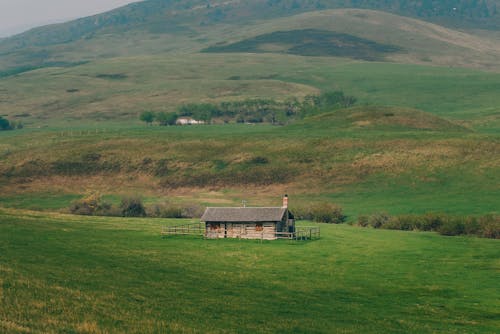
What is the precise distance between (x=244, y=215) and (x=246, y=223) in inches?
30.5

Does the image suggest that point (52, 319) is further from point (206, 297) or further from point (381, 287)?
point (381, 287)

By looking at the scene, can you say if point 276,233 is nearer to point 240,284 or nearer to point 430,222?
point 430,222

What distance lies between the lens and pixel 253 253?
2506 inches

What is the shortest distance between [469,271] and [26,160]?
101 m

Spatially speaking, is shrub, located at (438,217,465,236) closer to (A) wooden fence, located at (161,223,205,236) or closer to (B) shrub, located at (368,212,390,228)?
(B) shrub, located at (368,212,390,228)

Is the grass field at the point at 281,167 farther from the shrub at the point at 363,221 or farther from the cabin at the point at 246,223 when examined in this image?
the cabin at the point at 246,223

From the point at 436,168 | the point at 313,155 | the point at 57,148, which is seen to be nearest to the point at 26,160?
the point at 57,148

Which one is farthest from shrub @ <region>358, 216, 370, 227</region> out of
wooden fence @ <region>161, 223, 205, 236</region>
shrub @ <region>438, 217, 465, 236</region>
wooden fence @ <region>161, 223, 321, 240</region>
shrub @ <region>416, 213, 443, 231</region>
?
wooden fence @ <region>161, 223, 205, 236</region>

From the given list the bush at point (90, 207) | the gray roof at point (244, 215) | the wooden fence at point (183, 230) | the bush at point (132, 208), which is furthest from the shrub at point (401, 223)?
the bush at point (90, 207)

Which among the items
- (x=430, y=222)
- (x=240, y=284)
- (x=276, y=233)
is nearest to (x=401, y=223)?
(x=430, y=222)

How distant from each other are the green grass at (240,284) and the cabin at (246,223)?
3.66 metres

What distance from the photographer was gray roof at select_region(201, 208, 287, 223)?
76.4 metres

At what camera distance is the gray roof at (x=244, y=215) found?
251 ft

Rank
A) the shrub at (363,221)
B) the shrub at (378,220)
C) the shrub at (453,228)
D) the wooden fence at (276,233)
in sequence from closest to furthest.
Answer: the wooden fence at (276,233), the shrub at (453,228), the shrub at (378,220), the shrub at (363,221)
